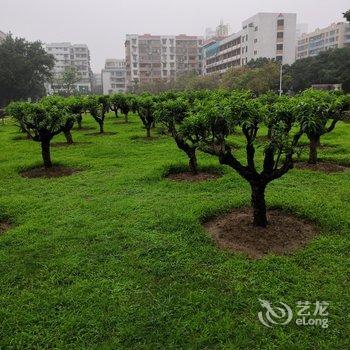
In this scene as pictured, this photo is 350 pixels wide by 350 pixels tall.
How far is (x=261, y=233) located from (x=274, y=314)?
2089 millimetres

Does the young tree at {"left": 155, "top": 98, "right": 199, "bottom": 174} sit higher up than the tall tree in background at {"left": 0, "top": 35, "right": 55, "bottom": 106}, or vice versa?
the tall tree in background at {"left": 0, "top": 35, "right": 55, "bottom": 106}

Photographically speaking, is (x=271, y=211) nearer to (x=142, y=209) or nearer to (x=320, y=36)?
(x=142, y=209)

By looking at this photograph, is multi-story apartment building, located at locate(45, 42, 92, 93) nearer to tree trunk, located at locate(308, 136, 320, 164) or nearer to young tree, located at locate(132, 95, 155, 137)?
young tree, located at locate(132, 95, 155, 137)

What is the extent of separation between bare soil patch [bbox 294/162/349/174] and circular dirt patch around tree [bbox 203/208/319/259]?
400 centimetres

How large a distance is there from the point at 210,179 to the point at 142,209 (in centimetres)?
275

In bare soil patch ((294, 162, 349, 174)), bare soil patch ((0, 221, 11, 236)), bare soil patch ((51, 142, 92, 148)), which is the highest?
bare soil patch ((51, 142, 92, 148))

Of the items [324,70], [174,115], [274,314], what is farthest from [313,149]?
[324,70]

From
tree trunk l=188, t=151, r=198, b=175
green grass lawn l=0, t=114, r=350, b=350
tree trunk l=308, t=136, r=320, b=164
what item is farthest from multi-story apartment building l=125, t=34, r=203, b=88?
green grass lawn l=0, t=114, r=350, b=350

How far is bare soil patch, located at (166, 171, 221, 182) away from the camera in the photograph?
395 inches

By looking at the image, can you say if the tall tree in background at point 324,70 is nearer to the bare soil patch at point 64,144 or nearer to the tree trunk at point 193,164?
the bare soil patch at point 64,144

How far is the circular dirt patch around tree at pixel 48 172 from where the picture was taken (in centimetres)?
1104

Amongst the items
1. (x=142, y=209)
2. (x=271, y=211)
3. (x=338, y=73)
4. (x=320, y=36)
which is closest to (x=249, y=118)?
(x=271, y=211)

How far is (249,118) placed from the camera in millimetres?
6406
